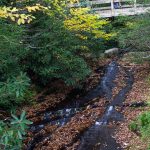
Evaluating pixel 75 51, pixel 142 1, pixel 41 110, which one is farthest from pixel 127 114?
pixel 142 1

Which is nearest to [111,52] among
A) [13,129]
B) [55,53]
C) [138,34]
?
[138,34]

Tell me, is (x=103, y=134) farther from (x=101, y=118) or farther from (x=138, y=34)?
(x=138, y=34)

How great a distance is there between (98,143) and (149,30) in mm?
6097

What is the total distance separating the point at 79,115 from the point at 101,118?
899 millimetres

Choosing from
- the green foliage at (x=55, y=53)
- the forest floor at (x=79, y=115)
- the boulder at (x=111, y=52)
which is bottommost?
the forest floor at (x=79, y=115)

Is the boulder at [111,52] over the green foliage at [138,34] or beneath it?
beneath

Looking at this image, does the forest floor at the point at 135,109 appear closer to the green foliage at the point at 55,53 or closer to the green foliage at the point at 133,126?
the green foliage at the point at 133,126

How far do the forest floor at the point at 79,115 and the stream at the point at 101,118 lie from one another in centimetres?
15

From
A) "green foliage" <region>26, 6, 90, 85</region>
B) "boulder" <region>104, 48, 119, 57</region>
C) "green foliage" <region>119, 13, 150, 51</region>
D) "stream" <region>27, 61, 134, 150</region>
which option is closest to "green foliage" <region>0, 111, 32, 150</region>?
"stream" <region>27, 61, 134, 150</region>

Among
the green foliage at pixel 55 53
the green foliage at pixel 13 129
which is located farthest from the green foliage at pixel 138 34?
the green foliage at pixel 13 129

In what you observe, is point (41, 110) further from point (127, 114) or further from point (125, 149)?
point (125, 149)

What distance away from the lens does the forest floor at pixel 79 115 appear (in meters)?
8.70

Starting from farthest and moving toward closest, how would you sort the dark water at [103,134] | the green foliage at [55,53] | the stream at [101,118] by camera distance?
the green foliage at [55,53]
the stream at [101,118]
the dark water at [103,134]

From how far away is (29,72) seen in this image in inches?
524
